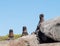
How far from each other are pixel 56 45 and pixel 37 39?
916mm

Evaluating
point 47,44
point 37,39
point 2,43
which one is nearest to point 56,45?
point 47,44

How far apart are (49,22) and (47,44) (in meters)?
0.91

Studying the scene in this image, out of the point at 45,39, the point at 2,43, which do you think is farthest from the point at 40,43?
the point at 2,43

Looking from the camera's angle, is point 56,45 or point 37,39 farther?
point 37,39

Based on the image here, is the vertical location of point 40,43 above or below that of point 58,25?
below

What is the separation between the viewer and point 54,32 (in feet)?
28.6

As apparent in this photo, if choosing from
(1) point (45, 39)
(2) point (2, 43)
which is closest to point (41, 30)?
(1) point (45, 39)

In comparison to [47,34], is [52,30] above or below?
above

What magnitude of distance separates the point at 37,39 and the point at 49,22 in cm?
81

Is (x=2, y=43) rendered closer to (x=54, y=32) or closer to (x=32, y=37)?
(x=32, y=37)

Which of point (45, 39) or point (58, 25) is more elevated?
point (58, 25)

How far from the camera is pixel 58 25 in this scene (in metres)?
8.73

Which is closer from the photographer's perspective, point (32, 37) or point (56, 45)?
point (56, 45)

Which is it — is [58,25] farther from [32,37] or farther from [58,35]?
[32,37]
